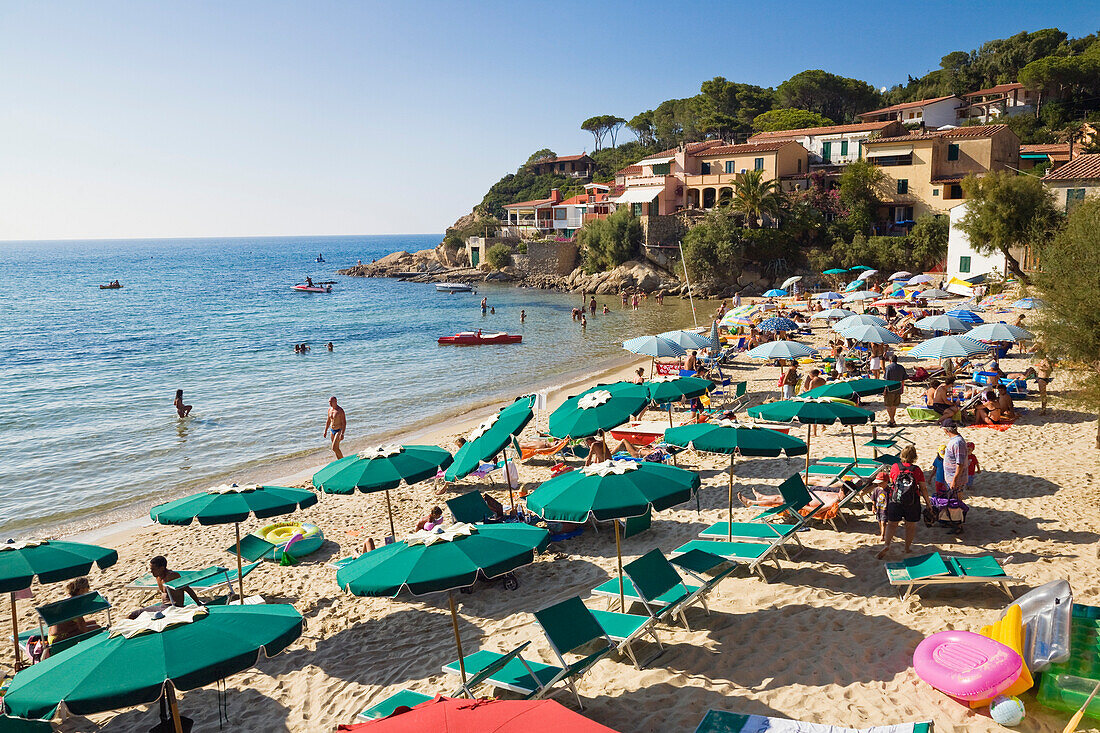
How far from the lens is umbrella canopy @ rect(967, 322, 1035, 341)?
16734mm

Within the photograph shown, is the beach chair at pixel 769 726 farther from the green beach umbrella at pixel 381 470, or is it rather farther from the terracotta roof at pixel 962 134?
the terracotta roof at pixel 962 134

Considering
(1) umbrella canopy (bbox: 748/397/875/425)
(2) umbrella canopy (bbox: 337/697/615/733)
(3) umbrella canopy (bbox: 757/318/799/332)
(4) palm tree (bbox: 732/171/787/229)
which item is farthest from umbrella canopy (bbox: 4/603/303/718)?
(4) palm tree (bbox: 732/171/787/229)

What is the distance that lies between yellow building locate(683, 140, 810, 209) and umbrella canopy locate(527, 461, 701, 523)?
172 ft

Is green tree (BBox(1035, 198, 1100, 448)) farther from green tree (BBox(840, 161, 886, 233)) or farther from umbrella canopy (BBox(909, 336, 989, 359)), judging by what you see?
green tree (BBox(840, 161, 886, 233))

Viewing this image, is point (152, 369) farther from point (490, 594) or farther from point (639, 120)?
point (639, 120)

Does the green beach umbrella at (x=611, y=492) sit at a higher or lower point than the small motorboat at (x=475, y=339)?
higher

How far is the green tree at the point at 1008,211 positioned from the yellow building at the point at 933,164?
14506 mm

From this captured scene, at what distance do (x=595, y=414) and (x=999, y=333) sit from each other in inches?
496

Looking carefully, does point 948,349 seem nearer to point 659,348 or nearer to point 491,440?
point 659,348

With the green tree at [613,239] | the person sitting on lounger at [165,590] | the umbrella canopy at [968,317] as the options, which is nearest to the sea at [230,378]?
the green tree at [613,239]

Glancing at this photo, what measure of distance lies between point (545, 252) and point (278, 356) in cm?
4085

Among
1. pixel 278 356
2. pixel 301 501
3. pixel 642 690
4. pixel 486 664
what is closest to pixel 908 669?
pixel 642 690

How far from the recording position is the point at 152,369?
33969mm

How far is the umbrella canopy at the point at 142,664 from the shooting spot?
470cm
